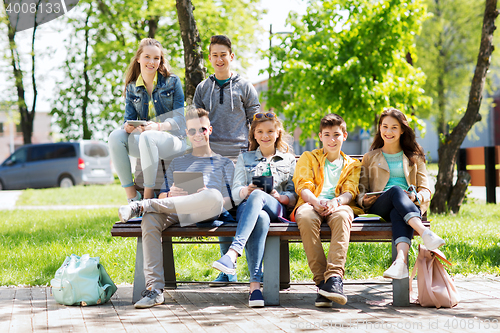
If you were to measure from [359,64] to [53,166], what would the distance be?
1309 centimetres

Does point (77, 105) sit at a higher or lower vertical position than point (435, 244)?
higher

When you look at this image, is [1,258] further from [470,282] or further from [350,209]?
[470,282]

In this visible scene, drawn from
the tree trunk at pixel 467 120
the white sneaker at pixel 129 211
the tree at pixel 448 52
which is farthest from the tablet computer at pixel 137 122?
the tree at pixel 448 52

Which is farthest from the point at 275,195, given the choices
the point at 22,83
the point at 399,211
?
the point at 22,83

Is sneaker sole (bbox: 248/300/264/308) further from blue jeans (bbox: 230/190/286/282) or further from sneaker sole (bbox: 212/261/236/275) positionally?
sneaker sole (bbox: 212/261/236/275)

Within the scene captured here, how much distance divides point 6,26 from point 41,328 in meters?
24.0

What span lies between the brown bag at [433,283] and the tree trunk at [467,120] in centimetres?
580

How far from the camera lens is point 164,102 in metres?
4.74

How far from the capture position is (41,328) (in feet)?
10.9

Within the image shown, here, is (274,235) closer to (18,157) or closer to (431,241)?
(431,241)

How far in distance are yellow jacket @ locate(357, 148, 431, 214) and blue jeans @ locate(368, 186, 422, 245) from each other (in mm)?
255

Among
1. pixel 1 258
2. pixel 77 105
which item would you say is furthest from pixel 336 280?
pixel 77 105

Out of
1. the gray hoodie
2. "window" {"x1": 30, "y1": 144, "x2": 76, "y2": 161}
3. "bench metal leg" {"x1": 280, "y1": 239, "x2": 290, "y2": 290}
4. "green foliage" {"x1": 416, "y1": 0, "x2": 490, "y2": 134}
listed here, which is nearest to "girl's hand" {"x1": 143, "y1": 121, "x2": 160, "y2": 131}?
the gray hoodie

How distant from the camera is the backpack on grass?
3920 mm
